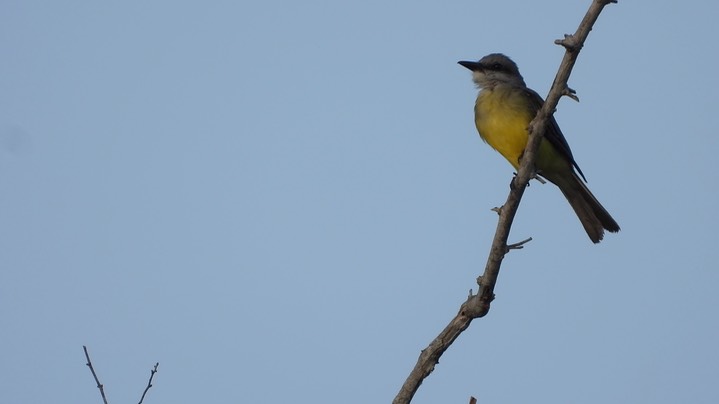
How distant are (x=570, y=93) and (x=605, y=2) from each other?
59cm

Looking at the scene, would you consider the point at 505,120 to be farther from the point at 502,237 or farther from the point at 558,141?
the point at 502,237

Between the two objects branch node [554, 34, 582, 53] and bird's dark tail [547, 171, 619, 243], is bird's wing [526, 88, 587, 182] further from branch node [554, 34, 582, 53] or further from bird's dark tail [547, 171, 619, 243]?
branch node [554, 34, 582, 53]

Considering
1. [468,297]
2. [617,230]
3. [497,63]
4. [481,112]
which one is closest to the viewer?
[468,297]

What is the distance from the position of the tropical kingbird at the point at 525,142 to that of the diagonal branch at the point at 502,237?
5.99 ft

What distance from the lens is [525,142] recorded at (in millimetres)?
7797

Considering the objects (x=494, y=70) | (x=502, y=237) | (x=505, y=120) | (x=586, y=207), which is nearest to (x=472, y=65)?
(x=494, y=70)

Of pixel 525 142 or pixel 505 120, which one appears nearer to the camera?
pixel 525 142

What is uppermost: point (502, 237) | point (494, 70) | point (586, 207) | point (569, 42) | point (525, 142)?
point (494, 70)

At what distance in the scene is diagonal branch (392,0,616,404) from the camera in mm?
5262

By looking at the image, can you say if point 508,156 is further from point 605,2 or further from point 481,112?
point 605,2

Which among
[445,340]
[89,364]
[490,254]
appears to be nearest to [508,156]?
[490,254]

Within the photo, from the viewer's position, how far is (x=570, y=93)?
5.48 metres

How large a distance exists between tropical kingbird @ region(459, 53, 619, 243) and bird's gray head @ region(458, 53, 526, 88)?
0.35m

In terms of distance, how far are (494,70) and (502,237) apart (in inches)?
149
